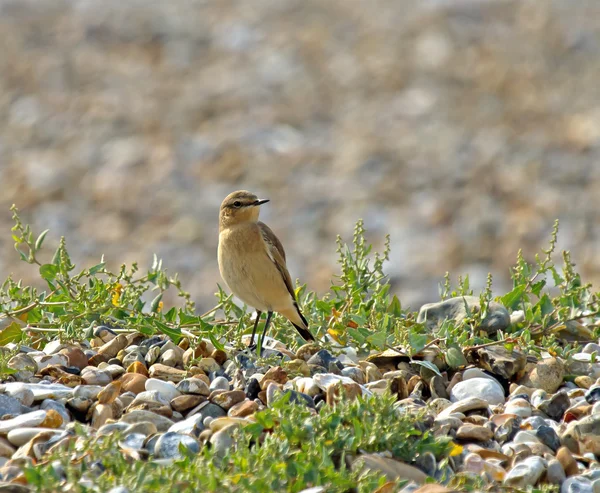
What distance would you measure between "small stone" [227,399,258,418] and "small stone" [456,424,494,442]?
827mm

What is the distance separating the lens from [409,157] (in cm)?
1248

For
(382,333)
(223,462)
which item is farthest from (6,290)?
(223,462)

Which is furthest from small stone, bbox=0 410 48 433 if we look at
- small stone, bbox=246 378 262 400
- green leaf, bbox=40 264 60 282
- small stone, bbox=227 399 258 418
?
green leaf, bbox=40 264 60 282

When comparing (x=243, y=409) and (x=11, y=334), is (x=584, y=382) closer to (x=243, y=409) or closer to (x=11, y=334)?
(x=243, y=409)

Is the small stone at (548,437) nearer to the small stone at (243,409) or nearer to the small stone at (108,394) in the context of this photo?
the small stone at (243,409)

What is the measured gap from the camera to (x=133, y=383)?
176 inches

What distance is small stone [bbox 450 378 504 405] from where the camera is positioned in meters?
4.55

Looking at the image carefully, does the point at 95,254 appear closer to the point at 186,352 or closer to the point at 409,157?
the point at 409,157

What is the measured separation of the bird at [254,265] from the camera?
221 inches

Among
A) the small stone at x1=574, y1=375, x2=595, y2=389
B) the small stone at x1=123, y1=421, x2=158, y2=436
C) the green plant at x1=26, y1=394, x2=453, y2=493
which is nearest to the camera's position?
the green plant at x1=26, y1=394, x2=453, y2=493

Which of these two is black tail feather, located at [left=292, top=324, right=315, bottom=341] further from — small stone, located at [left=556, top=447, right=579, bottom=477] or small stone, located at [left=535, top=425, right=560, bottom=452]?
small stone, located at [left=556, top=447, right=579, bottom=477]

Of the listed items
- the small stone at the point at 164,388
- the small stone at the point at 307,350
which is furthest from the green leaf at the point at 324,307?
the small stone at the point at 164,388

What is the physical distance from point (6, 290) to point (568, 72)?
377 inches

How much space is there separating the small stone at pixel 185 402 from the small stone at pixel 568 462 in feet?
4.83
